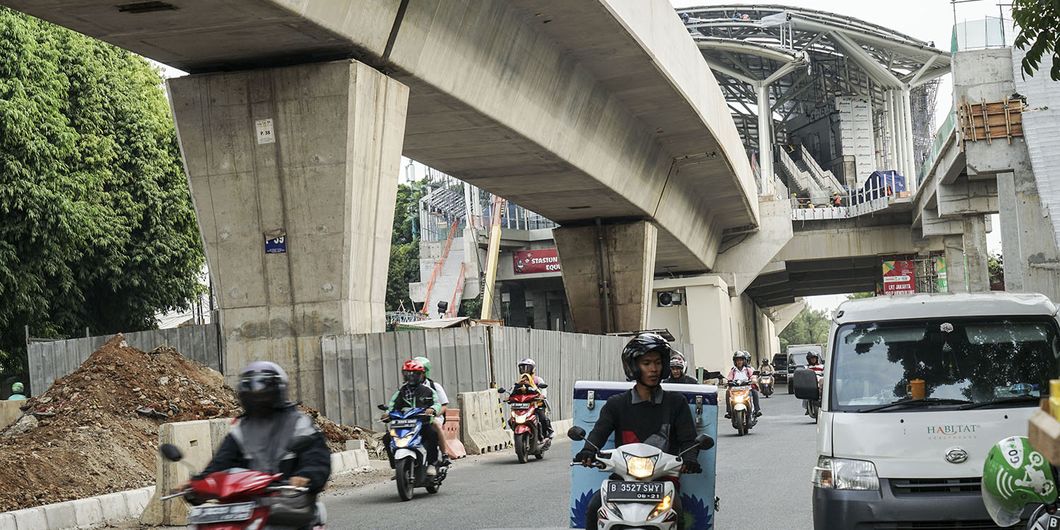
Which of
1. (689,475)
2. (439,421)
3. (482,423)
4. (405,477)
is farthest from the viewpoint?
(482,423)

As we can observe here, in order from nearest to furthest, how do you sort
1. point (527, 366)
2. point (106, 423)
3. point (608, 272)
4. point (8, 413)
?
point (106, 423), point (527, 366), point (8, 413), point (608, 272)

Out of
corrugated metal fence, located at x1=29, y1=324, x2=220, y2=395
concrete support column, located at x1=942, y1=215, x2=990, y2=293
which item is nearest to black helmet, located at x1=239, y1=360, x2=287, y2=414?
corrugated metal fence, located at x1=29, y1=324, x2=220, y2=395

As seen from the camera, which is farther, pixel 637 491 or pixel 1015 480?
pixel 637 491

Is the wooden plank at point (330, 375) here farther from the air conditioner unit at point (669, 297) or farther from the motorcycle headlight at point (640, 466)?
the air conditioner unit at point (669, 297)

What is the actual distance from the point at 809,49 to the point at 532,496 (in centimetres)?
7583

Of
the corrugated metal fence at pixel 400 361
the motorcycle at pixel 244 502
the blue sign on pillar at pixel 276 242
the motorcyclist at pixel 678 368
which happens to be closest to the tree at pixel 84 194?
the corrugated metal fence at pixel 400 361

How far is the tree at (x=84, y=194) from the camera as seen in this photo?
3809cm

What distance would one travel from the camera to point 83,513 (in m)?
13.0

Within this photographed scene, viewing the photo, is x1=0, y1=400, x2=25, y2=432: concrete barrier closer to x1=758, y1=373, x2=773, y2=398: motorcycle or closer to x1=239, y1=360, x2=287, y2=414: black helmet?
x1=239, y1=360, x2=287, y2=414: black helmet

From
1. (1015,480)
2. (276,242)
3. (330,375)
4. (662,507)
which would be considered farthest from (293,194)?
(1015,480)

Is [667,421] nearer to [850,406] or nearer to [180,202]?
[850,406]

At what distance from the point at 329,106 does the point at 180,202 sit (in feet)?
87.2

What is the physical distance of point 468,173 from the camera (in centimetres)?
3070

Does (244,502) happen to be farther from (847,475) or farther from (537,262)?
(537,262)
